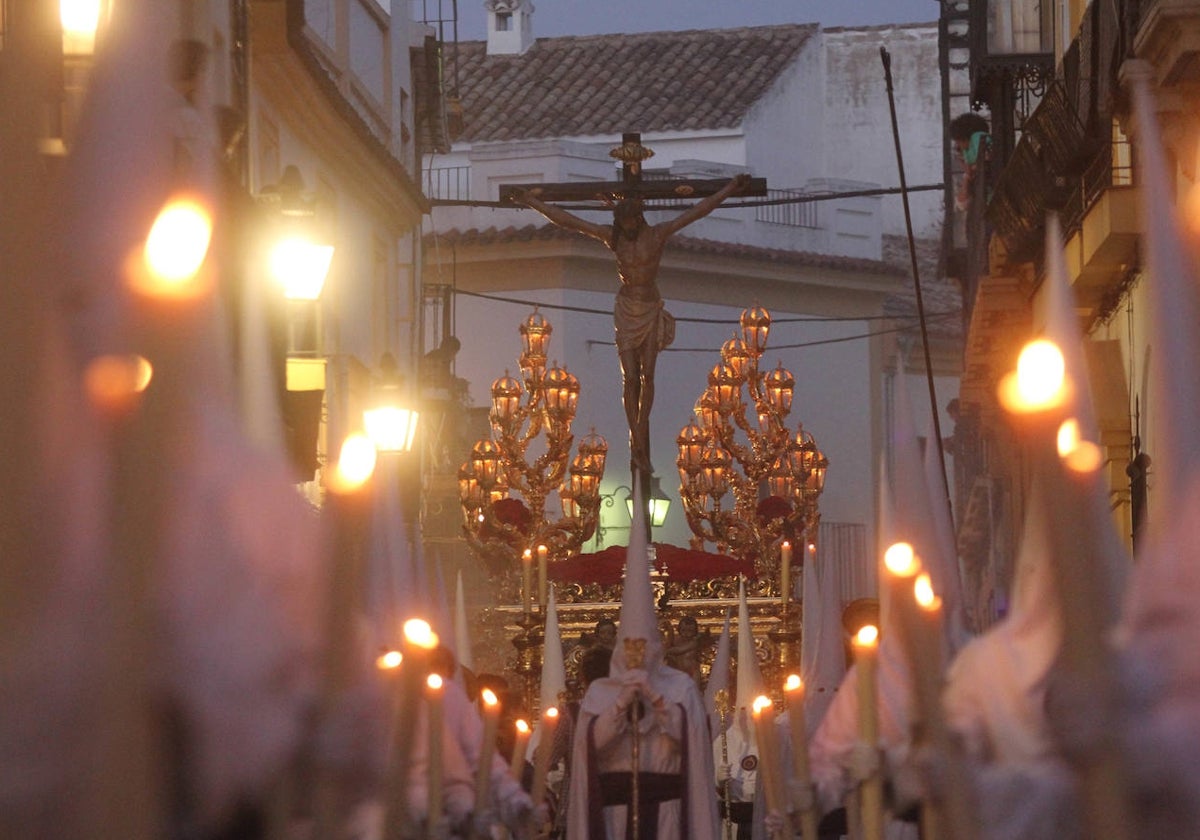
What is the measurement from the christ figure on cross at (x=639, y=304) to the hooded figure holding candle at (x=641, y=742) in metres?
5.51

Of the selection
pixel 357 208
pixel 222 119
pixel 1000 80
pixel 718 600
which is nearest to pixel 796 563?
pixel 718 600

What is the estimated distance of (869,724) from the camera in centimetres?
432

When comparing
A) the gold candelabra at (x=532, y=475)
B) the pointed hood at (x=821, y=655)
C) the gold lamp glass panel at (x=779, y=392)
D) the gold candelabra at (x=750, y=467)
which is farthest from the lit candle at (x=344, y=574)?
the gold lamp glass panel at (x=779, y=392)

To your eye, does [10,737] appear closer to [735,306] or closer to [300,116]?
[300,116]

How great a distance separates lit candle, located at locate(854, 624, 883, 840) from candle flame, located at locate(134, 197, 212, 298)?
1.83 m

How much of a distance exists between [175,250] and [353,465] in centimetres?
35

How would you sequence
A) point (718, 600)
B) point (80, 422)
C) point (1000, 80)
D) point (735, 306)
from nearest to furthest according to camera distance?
point (80, 422) < point (718, 600) < point (1000, 80) < point (735, 306)

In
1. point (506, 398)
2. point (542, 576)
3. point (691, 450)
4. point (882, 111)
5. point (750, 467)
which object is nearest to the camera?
point (542, 576)

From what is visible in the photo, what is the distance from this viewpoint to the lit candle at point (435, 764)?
450cm

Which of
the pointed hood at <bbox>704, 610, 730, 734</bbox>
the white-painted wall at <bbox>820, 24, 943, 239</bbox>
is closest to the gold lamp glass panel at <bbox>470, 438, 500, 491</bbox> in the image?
the pointed hood at <bbox>704, 610, 730, 734</bbox>

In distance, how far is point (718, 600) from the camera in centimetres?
1555

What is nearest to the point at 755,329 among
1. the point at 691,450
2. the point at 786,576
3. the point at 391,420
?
the point at 691,450

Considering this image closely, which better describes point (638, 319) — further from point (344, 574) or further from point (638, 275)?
point (344, 574)

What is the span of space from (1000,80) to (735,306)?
16167mm
